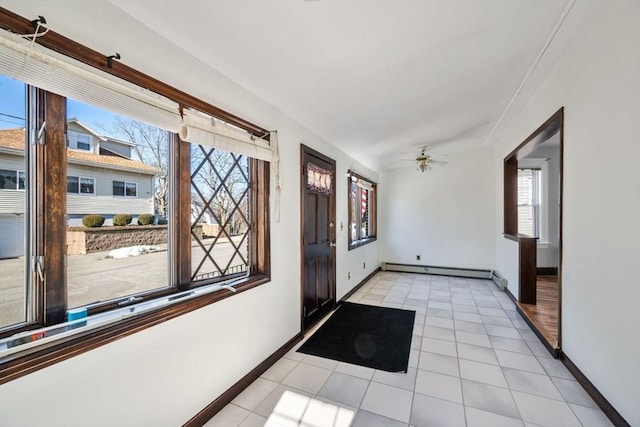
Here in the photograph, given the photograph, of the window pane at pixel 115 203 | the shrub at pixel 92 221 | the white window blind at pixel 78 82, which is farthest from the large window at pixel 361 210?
the shrub at pixel 92 221

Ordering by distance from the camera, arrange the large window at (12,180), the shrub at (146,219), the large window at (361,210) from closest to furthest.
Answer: the large window at (12,180), the shrub at (146,219), the large window at (361,210)

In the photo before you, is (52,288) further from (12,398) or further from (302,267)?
(302,267)

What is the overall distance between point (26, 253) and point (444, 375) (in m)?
2.79

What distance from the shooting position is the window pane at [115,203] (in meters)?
1.34

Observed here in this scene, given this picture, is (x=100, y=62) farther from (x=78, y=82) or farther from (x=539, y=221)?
(x=539, y=221)

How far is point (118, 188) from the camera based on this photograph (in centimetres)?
152

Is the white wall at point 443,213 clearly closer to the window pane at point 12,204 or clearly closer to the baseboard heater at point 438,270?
→ the baseboard heater at point 438,270

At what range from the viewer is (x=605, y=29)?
1697 mm

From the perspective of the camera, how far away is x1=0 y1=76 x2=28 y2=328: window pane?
1115mm

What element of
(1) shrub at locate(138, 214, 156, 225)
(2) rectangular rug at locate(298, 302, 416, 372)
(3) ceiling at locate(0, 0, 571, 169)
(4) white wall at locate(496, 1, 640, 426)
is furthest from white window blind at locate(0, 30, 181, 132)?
(4) white wall at locate(496, 1, 640, 426)

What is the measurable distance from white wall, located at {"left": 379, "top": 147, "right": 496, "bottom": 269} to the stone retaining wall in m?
5.16

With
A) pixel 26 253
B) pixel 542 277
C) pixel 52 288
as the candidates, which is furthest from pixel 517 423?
pixel 542 277

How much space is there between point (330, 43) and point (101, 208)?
5.37 feet

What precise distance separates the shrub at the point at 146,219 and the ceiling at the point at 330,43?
808mm
